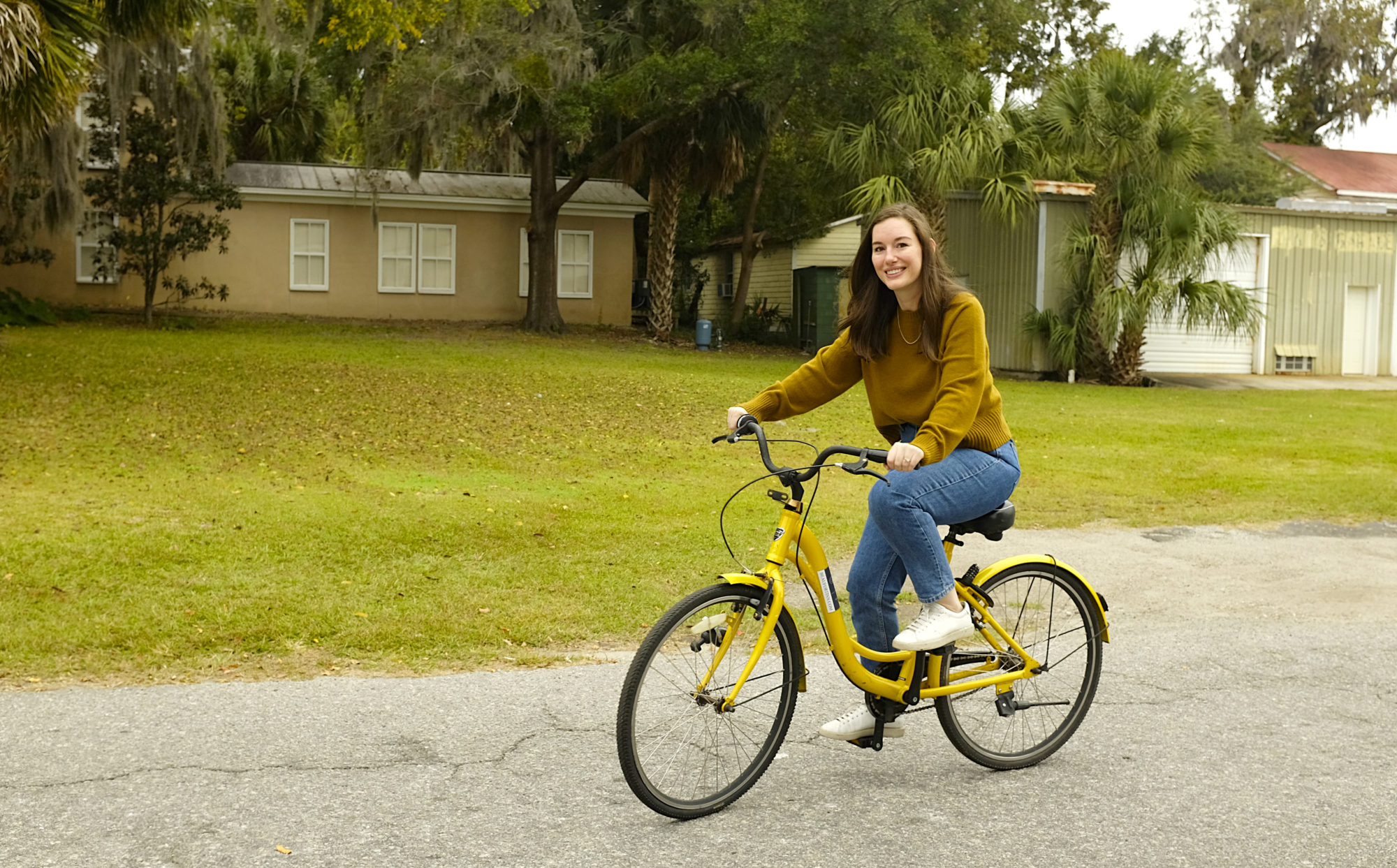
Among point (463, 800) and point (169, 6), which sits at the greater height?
point (169, 6)

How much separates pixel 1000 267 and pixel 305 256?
15198mm

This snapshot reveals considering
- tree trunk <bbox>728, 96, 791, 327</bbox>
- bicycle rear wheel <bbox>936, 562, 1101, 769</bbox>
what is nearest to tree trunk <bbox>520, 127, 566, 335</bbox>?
tree trunk <bbox>728, 96, 791, 327</bbox>

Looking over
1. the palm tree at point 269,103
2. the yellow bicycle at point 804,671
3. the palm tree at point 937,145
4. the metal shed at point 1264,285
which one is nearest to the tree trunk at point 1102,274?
the metal shed at point 1264,285

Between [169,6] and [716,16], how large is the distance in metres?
12.0

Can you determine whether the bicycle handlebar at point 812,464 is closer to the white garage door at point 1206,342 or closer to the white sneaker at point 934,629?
the white sneaker at point 934,629

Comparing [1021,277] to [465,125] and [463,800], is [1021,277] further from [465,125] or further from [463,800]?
[463,800]

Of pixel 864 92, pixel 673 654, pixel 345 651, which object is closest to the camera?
pixel 673 654

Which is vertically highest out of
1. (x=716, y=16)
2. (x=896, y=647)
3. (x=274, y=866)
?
(x=716, y=16)

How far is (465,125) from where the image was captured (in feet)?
83.8

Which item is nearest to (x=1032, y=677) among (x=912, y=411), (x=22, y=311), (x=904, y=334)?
(x=912, y=411)

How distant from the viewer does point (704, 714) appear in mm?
4082

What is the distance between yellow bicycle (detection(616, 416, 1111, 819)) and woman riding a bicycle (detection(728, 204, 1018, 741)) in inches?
4.8

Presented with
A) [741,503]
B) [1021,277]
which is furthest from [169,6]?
[1021,277]

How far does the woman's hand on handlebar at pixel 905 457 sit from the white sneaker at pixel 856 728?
100cm
